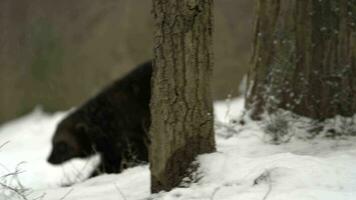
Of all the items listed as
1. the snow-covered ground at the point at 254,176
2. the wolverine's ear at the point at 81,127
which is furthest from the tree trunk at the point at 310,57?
the wolverine's ear at the point at 81,127

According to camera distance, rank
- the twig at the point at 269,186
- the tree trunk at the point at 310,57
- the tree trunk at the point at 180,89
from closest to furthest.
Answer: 1. the twig at the point at 269,186
2. the tree trunk at the point at 180,89
3. the tree trunk at the point at 310,57

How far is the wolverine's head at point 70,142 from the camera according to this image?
7.71 metres

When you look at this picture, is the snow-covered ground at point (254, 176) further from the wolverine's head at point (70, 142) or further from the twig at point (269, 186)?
the wolverine's head at point (70, 142)

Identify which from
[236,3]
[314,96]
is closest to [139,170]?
[314,96]

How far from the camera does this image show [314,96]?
17.5ft

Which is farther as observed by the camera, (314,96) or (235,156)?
(314,96)

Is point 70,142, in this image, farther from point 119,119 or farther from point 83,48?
point 83,48

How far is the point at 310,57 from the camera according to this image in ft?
17.5

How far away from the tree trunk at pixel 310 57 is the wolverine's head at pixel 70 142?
268cm

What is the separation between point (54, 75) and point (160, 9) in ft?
28.8

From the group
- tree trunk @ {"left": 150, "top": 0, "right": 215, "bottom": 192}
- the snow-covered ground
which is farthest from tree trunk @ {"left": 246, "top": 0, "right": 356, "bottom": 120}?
tree trunk @ {"left": 150, "top": 0, "right": 215, "bottom": 192}

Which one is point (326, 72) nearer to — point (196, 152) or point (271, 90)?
point (271, 90)

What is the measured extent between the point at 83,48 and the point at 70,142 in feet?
16.4

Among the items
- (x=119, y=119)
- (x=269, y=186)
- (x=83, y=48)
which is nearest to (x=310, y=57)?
(x=269, y=186)
